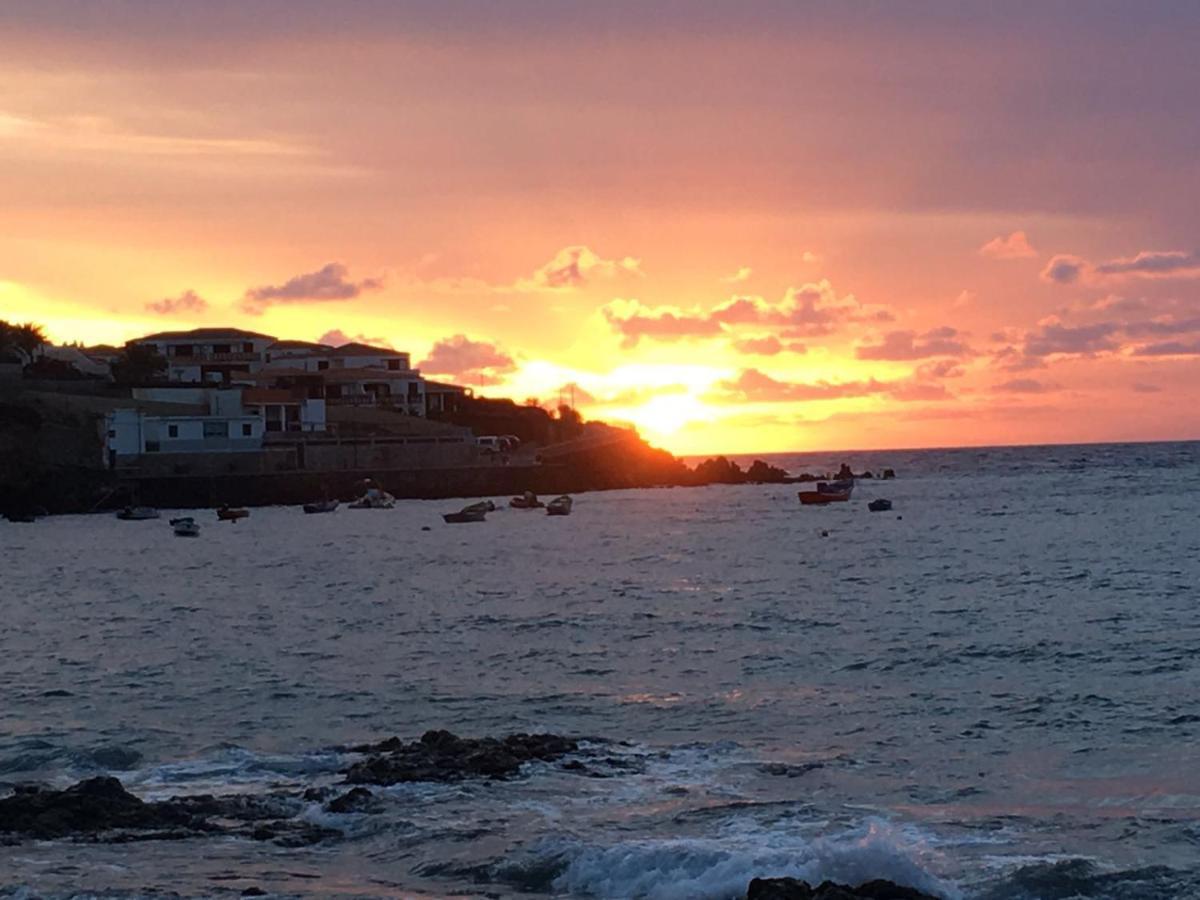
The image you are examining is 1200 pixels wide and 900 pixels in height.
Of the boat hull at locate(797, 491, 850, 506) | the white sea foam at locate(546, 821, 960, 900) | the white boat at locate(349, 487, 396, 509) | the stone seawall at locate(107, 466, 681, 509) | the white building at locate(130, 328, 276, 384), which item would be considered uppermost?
the white building at locate(130, 328, 276, 384)

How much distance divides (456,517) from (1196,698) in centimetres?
7450

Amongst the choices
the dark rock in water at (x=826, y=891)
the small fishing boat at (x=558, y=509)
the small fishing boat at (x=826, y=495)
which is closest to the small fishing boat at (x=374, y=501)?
the small fishing boat at (x=558, y=509)

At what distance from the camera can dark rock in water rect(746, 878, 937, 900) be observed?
598 inches

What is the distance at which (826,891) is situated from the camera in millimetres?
15281

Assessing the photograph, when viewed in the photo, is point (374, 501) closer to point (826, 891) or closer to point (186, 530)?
point (186, 530)

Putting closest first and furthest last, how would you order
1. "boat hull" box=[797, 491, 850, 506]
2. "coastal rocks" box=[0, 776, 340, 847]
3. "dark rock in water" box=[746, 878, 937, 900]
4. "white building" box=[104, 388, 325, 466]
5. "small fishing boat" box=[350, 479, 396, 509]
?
"dark rock in water" box=[746, 878, 937, 900], "coastal rocks" box=[0, 776, 340, 847], "small fishing boat" box=[350, 479, 396, 509], "boat hull" box=[797, 491, 850, 506], "white building" box=[104, 388, 325, 466]

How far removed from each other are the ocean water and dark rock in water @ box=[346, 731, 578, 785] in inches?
18.1

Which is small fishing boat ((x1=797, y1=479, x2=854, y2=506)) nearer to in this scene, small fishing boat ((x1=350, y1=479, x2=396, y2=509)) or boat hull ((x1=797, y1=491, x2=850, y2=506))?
boat hull ((x1=797, y1=491, x2=850, y2=506))

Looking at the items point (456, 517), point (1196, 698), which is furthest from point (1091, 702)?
point (456, 517)

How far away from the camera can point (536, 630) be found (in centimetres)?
4153

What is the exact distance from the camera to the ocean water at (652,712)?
17.8 meters

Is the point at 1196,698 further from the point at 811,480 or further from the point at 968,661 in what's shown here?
the point at 811,480

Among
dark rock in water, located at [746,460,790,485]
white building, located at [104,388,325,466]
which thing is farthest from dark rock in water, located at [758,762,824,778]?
dark rock in water, located at [746,460,790,485]

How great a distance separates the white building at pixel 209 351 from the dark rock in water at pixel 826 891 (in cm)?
14931
